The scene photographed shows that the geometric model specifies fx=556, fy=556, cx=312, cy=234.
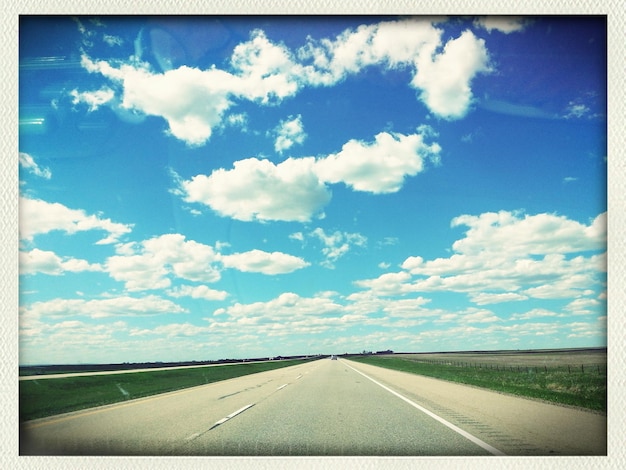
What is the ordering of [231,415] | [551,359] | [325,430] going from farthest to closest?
[551,359]
[231,415]
[325,430]

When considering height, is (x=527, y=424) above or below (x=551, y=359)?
above

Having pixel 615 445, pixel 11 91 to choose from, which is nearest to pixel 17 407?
pixel 11 91

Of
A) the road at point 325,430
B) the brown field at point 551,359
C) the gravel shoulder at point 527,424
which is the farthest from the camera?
the brown field at point 551,359

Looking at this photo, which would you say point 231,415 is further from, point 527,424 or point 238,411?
point 527,424

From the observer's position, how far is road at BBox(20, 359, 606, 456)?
7660 mm

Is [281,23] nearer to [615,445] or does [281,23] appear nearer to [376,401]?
[615,445]

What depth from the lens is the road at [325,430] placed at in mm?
7660

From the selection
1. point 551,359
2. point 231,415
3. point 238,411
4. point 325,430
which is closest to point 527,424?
A: point 325,430

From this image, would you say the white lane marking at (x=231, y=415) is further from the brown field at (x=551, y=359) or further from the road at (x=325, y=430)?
the brown field at (x=551, y=359)

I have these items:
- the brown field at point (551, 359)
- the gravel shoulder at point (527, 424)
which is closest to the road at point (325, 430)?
the gravel shoulder at point (527, 424)

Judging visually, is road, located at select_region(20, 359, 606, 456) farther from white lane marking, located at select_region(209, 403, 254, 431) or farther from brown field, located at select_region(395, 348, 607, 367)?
brown field, located at select_region(395, 348, 607, 367)

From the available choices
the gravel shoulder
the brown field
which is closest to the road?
the gravel shoulder

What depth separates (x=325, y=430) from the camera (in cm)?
932

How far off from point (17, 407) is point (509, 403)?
10943 mm
